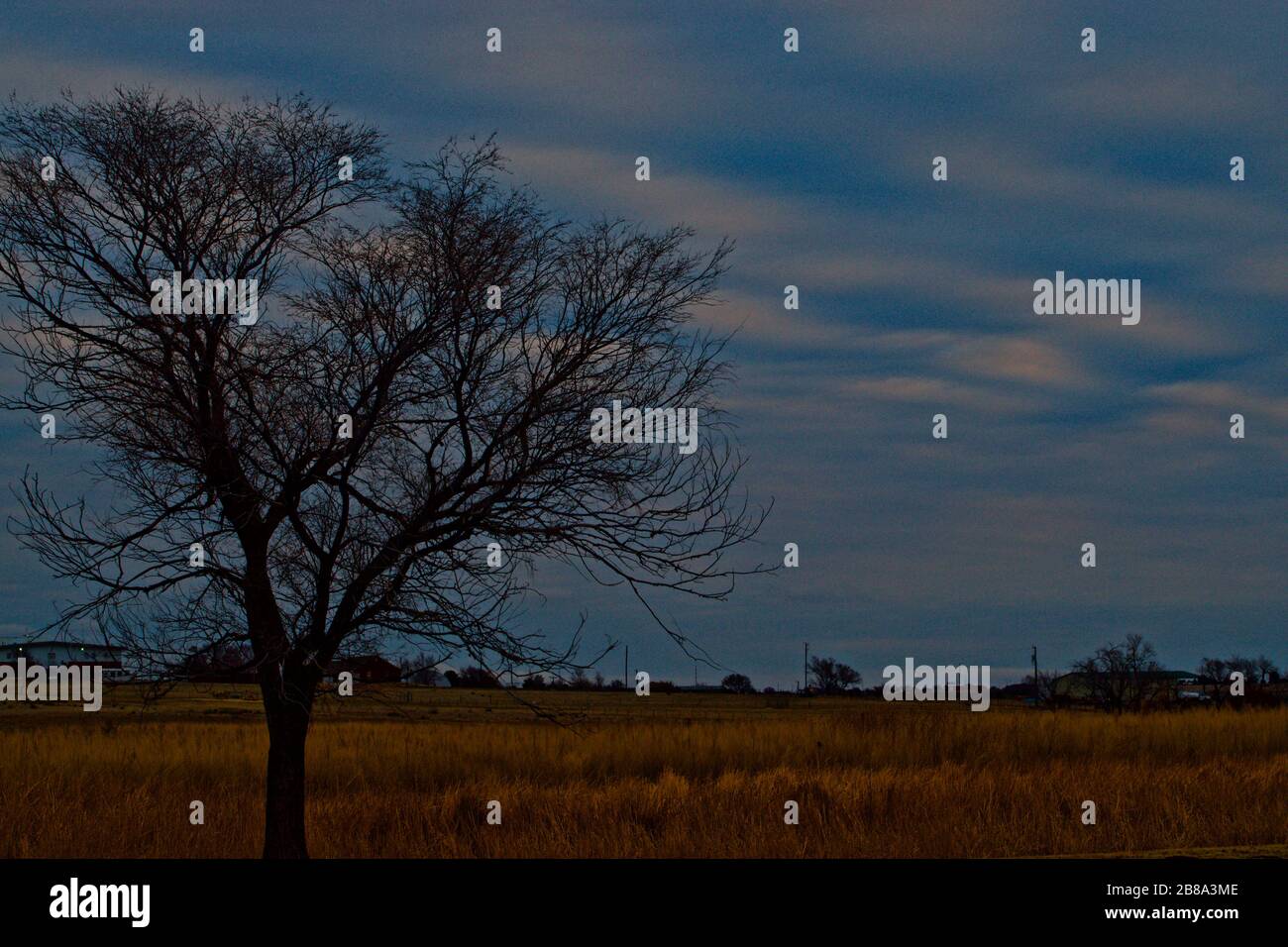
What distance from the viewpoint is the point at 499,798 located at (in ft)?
63.8

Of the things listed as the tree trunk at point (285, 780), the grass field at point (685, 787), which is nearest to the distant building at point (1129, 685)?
the grass field at point (685, 787)

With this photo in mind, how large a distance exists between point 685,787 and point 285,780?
9.79 metres

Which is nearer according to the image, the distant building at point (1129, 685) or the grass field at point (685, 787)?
the grass field at point (685, 787)

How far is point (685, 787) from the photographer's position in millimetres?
20969

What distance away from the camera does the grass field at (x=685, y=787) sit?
16125 millimetres

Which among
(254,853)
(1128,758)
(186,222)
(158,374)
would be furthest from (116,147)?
(1128,758)

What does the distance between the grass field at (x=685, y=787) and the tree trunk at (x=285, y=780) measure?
1.49 ft

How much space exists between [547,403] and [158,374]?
3.45 m

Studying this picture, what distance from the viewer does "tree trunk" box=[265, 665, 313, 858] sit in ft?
39.8

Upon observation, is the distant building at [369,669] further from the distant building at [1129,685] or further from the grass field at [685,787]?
the distant building at [1129,685]
